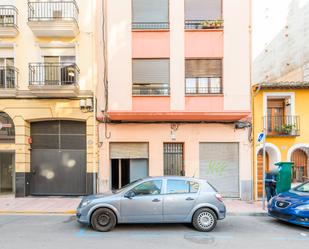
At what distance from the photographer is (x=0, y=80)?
11.9 metres

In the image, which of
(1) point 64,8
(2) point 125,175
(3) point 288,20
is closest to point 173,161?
(2) point 125,175

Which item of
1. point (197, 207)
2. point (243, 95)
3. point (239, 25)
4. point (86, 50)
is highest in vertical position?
point (239, 25)

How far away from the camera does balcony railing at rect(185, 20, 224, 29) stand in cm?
1135

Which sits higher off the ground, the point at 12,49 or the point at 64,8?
the point at 64,8

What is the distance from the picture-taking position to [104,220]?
6.87 meters

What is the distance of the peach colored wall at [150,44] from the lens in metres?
11.3

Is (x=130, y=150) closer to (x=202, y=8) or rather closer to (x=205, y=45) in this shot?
(x=205, y=45)

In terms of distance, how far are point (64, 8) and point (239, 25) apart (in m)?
8.00

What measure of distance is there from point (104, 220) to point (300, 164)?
391 inches

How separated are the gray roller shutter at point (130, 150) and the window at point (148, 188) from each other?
15.2ft

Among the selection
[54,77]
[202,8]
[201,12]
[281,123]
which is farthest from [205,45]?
[54,77]

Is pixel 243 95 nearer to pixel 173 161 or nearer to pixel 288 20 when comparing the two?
pixel 173 161

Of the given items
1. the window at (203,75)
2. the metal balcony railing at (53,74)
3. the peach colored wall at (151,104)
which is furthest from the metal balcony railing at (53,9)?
the window at (203,75)

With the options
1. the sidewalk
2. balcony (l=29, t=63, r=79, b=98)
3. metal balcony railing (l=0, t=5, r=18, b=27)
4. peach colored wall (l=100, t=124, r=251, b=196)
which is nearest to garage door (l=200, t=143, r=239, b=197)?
peach colored wall (l=100, t=124, r=251, b=196)
